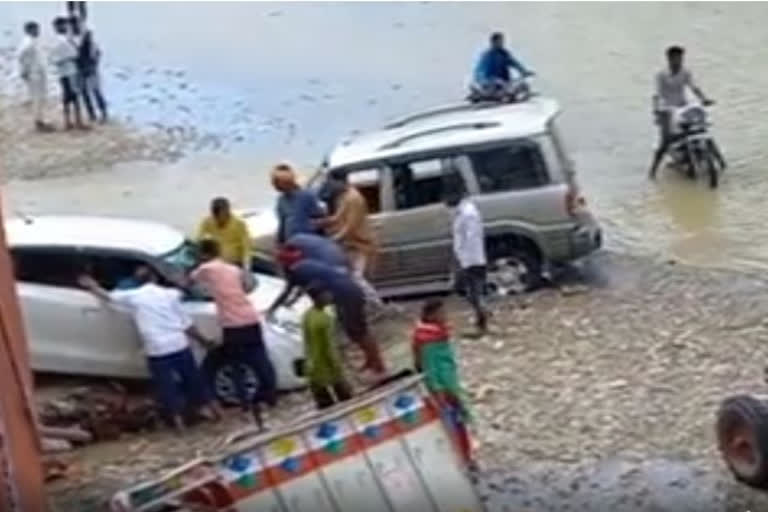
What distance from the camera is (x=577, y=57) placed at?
92.7 feet

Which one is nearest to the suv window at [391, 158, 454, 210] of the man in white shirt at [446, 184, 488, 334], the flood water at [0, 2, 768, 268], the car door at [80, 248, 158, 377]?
the man in white shirt at [446, 184, 488, 334]

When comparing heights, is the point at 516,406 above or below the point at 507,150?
below

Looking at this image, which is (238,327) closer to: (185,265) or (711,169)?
(185,265)

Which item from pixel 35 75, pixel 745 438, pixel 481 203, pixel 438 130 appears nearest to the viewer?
pixel 745 438

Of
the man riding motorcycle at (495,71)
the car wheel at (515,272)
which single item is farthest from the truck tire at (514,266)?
the man riding motorcycle at (495,71)

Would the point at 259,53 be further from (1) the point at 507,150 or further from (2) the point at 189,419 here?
(2) the point at 189,419

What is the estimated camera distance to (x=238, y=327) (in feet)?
46.0

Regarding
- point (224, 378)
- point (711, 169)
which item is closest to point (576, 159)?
point (711, 169)

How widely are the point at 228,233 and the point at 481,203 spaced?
266cm

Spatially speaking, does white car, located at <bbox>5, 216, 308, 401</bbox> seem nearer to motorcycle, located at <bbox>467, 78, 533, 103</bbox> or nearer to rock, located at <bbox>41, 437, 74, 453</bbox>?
rock, located at <bbox>41, 437, 74, 453</bbox>

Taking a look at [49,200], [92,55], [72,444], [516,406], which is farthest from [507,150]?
[92,55]

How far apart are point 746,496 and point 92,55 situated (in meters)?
15.6

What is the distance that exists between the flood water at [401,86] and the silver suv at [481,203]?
6.04ft

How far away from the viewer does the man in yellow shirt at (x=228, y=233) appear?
50.5 ft
